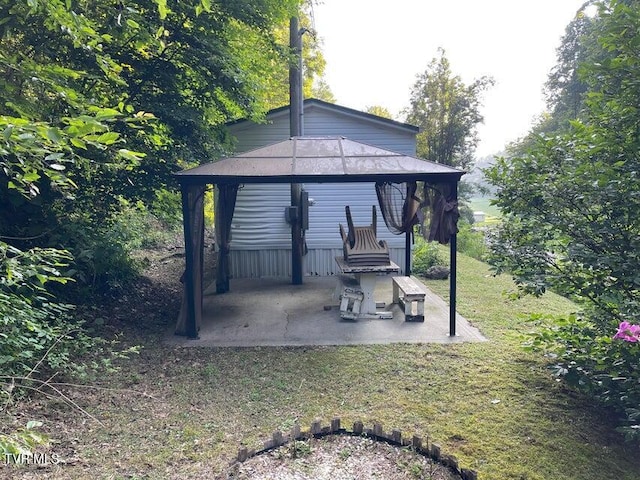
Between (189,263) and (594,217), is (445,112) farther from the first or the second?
(594,217)

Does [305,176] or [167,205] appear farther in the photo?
[167,205]

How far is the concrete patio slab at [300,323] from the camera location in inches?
219

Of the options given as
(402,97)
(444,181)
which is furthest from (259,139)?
(402,97)

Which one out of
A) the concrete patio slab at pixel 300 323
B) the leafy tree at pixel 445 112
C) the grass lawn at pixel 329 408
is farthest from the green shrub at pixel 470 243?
the grass lawn at pixel 329 408

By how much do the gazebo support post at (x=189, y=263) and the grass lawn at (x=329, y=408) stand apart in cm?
46

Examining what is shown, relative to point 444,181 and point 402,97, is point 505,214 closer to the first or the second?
point 444,181

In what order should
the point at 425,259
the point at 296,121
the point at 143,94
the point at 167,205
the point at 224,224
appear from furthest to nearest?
1. the point at 425,259
2. the point at 296,121
3. the point at 224,224
4. the point at 167,205
5. the point at 143,94

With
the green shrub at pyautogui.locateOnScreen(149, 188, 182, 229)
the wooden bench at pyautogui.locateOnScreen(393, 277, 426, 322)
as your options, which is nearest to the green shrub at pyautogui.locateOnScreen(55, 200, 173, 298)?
the green shrub at pyautogui.locateOnScreen(149, 188, 182, 229)

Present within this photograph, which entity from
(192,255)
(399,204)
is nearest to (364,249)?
(399,204)

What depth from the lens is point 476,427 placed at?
3.48m

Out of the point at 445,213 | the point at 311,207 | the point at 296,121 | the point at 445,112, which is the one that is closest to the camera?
the point at 445,213

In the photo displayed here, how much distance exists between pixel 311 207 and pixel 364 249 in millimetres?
2678

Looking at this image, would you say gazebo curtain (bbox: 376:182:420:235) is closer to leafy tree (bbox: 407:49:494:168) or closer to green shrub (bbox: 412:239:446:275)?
green shrub (bbox: 412:239:446:275)

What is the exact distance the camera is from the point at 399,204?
268 inches
